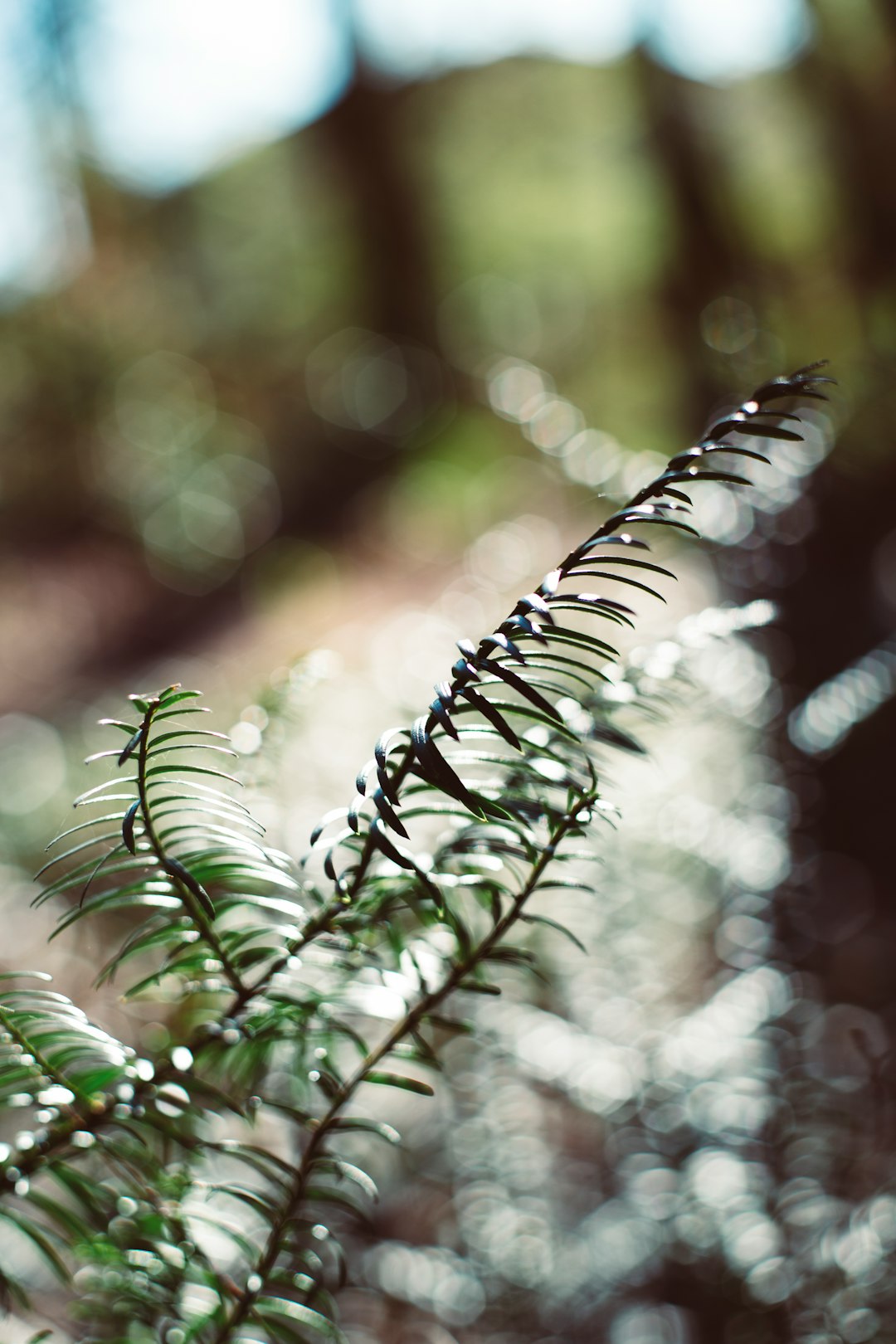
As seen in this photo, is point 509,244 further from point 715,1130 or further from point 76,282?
point 715,1130

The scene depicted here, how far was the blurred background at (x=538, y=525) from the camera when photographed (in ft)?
3.16

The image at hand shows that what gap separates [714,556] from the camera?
125 cm

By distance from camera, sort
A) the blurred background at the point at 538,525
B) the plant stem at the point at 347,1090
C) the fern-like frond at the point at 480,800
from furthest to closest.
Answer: the blurred background at the point at 538,525
the plant stem at the point at 347,1090
the fern-like frond at the point at 480,800

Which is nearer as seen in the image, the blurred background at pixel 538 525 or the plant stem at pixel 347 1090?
the plant stem at pixel 347 1090

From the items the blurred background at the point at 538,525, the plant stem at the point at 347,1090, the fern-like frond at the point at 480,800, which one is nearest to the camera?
the fern-like frond at the point at 480,800

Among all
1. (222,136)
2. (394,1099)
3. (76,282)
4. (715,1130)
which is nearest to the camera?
(715,1130)

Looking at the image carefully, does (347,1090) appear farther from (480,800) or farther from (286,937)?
(480,800)

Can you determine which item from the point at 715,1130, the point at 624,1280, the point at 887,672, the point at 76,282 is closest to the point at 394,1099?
the point at 624,1280

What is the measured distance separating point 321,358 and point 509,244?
1.42m

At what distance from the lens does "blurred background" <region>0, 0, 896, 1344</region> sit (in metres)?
0.96

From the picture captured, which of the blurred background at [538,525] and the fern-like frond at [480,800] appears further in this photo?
the blurred background at [538,525]

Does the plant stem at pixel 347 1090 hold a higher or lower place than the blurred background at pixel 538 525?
lower

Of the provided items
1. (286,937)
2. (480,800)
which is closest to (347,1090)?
(286,937)

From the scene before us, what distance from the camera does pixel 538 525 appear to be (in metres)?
2.56
